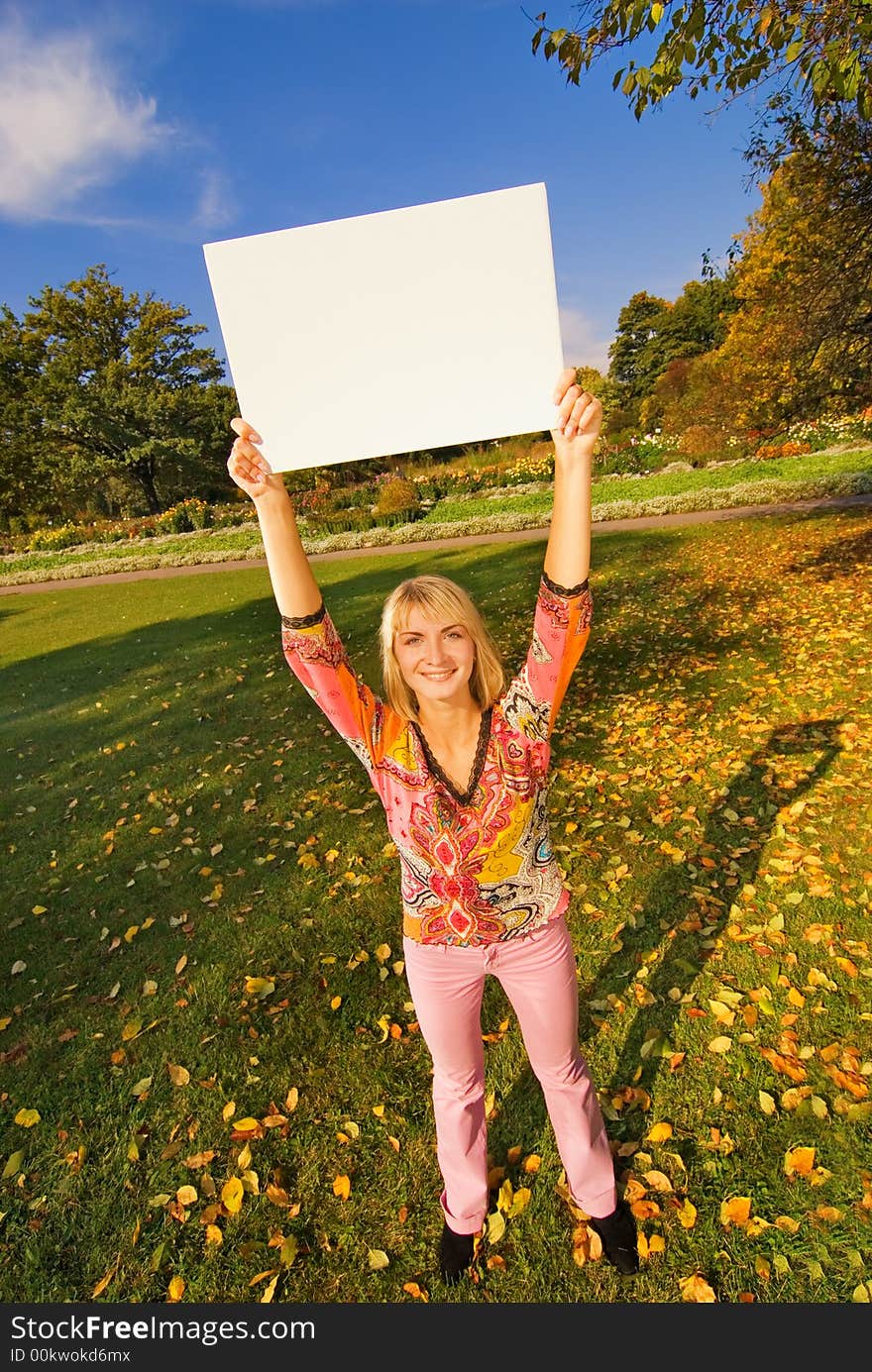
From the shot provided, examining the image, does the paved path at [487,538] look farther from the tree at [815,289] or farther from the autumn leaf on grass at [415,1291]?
the autumn leaf on grass at [415,1291]

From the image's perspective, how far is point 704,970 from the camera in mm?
3686

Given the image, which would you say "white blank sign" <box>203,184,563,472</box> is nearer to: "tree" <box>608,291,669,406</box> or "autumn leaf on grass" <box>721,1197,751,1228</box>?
"autumn leaf on grass" <box>721,1197,751,1228</box>

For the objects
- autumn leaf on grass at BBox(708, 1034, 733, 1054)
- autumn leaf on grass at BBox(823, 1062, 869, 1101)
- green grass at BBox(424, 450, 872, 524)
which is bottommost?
autumn leaf on grass at BBox(823, 1062, 869, 1101)

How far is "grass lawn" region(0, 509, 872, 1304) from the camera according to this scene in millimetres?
2633

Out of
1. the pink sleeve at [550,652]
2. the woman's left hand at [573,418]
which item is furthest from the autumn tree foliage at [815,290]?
the pink sleeve at [550,652]

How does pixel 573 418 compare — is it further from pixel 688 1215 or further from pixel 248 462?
pixel 688 1215

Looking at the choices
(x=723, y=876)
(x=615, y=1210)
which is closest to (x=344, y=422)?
(x=615, y=1210)

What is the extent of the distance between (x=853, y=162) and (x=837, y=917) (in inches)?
353

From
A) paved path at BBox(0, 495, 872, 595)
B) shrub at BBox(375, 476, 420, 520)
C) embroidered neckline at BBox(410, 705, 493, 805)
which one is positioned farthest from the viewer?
shrub at BBox(375, 476, 420, 520)

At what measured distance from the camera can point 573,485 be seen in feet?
6.01

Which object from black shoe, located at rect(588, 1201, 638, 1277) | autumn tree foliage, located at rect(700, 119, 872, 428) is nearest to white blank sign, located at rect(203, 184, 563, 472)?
black shoe, located at rect(588, 1201, 638, 1277)

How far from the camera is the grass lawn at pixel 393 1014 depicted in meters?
2.63

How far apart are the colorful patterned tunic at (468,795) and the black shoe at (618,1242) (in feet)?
4.37

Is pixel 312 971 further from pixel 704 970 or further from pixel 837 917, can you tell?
Answer: pixel 837 917
